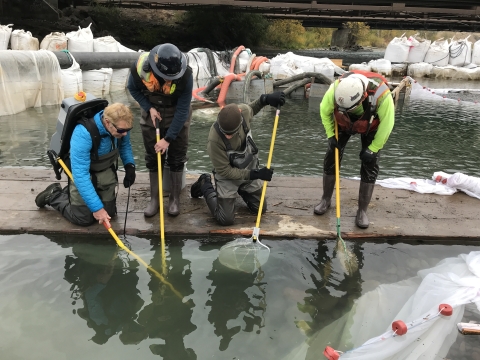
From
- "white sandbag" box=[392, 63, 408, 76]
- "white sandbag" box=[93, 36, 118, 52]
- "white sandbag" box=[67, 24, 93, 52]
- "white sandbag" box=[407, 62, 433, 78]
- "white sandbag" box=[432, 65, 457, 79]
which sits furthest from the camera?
"white sandbag" box=[392, 63, 408, 76]

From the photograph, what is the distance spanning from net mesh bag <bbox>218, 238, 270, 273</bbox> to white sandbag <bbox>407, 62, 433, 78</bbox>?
23002 mm

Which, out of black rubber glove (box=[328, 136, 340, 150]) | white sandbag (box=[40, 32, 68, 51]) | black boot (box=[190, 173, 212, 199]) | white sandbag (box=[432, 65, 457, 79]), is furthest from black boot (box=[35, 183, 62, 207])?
white sandbag (box=[432, 65, 457, 79])

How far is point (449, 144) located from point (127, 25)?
1079 inches

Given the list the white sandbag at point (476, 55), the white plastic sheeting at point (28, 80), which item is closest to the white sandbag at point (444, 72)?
the white sandbag at point (476, 55)

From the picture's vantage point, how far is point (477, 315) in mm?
2955

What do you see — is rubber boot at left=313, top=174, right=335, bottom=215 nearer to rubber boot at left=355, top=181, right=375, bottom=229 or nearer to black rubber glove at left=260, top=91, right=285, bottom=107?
rubber boot at left=355, top=181, right=375, bottom=229

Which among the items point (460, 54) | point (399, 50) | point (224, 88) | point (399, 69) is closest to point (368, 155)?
point (224, 88)

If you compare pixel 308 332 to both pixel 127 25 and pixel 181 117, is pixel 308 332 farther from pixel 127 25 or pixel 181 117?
pixel 127 25

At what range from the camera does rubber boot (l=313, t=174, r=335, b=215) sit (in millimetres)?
4445

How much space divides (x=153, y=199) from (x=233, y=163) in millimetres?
963

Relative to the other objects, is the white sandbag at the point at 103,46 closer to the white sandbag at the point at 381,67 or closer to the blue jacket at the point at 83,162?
the blue jacket at the point at 83,162

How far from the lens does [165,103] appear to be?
13.3 feet

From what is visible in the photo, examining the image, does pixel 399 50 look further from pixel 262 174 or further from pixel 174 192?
pixel 174 192

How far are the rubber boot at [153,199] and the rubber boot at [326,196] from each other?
177cm
